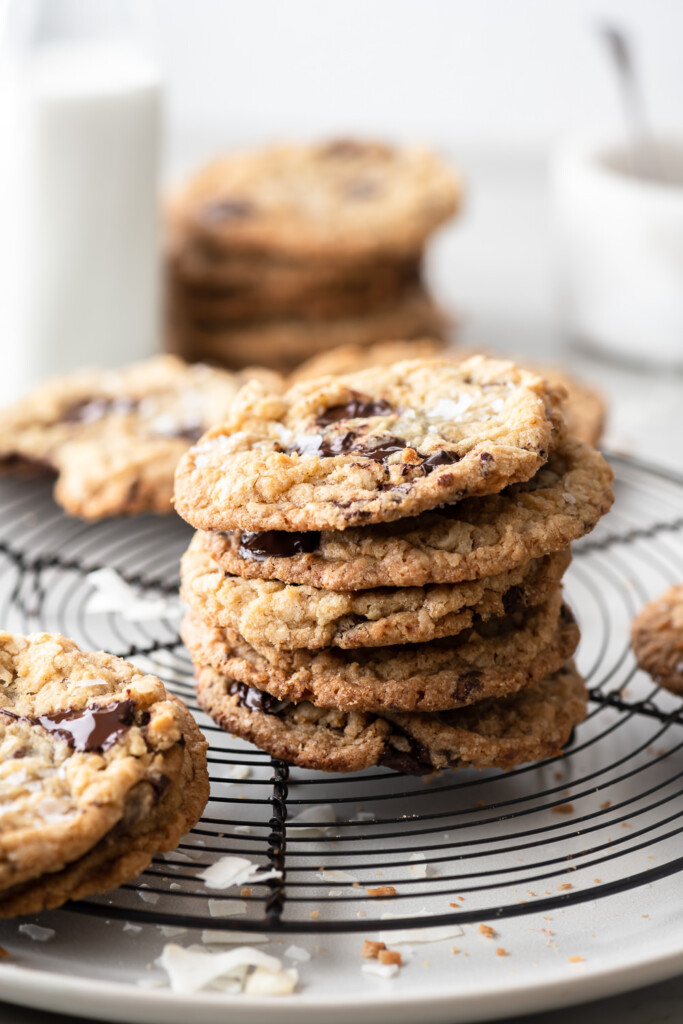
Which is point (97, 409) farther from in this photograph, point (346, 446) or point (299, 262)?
point (346, 446)

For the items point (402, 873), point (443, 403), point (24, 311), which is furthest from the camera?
point (24, 311)

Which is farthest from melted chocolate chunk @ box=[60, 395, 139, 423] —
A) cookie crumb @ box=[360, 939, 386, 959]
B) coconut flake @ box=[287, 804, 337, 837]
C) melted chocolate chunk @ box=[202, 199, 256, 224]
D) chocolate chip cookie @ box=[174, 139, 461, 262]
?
cookie crumb @ box=[360, 939, 386, 959]

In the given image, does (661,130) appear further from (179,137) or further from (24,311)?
(179,137)

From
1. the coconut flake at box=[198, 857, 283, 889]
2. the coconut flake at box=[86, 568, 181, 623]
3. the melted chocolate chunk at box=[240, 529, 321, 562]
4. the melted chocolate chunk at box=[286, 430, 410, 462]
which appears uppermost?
the melted chocolate chunk at box=[286, 430, 410, 462]

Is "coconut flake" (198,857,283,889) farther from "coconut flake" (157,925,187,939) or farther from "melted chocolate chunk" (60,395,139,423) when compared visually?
"melted chocolate chunk" (60,395,139,423)

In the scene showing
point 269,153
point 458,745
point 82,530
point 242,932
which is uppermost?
point 269,153

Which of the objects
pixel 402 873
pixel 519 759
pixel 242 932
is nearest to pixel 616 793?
pixel 519 759
